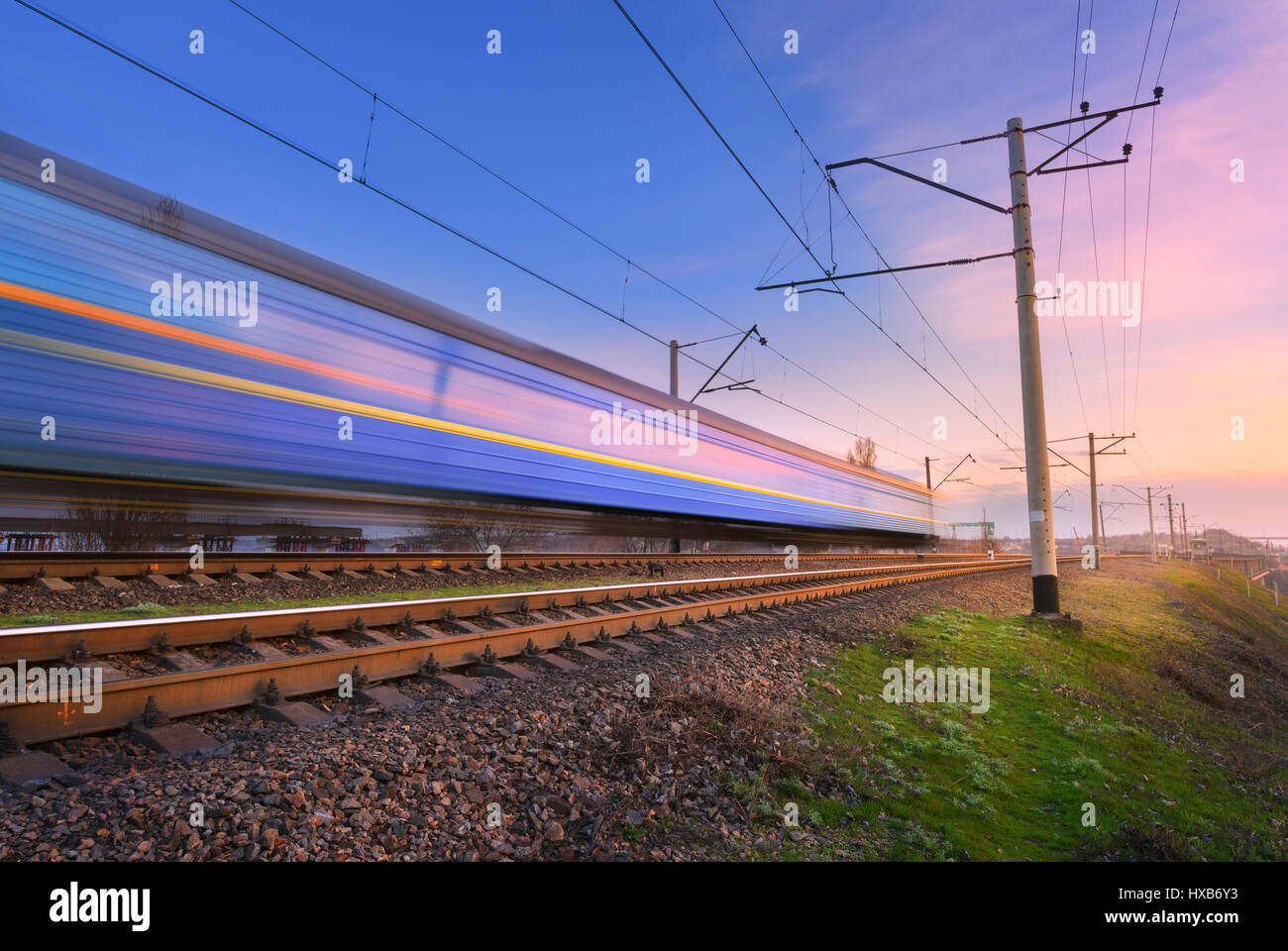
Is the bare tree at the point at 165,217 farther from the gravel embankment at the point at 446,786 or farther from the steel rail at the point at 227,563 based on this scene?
the gravel embankment at the point at 446,786

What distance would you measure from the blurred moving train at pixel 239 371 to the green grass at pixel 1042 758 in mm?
5382

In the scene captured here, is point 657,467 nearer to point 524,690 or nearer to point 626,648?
point 626,648

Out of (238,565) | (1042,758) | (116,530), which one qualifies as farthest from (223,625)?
(116,530)

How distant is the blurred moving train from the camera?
16.2 ft

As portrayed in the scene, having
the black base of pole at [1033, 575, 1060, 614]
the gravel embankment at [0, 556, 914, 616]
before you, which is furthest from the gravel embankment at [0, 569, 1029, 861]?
the black base of pole at [1033, 575, 1060, 614]

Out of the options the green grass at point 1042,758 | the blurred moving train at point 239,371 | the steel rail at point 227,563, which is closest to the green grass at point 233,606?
the steel rail at point 227,563

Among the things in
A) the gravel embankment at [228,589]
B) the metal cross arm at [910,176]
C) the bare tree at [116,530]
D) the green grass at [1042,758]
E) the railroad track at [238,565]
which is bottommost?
the green grass at [1042,758]

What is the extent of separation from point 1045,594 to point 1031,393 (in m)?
3.87

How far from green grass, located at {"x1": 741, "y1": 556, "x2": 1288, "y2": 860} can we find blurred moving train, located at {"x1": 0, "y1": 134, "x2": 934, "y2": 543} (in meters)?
5.38

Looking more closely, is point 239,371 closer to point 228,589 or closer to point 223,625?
point 223,625

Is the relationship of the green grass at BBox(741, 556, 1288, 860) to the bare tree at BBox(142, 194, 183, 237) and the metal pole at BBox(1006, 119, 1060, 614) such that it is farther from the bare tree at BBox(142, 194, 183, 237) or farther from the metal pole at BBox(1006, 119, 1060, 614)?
the bare tree at BBox(142, 194, 183, 237)

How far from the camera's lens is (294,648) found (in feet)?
16.8

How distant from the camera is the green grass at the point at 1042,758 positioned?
12.7 ft
